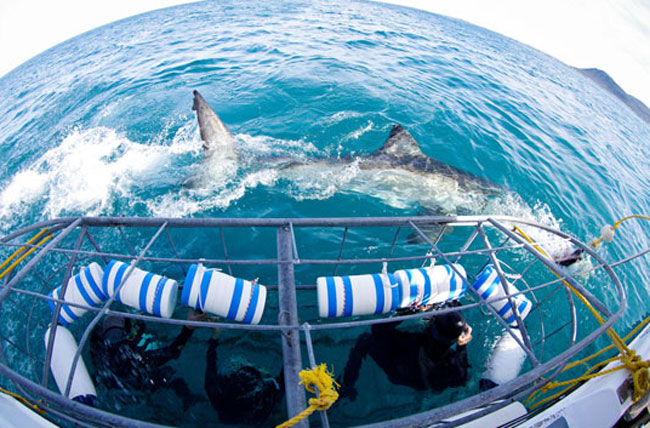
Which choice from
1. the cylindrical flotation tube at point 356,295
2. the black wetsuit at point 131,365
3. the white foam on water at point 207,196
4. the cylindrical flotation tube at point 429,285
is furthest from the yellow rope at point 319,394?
the white foam on water at point 207,196

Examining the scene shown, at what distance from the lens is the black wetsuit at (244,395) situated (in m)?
3.54

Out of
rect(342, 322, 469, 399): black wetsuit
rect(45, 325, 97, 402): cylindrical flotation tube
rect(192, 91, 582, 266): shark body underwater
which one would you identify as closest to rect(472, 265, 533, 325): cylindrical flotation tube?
rect(342, 322, 469, 399): black wetsuit

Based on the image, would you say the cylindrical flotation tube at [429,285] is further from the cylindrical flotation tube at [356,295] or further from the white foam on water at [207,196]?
the white foam on water at [207,196]

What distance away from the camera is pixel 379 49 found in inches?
778

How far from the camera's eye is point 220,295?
140 inches

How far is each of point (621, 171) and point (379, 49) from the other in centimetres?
1455

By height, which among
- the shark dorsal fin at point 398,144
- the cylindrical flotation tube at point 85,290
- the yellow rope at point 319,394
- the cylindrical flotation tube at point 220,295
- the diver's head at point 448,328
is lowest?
the yellow rope at point 319,394

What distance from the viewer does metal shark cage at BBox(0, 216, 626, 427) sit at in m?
2.70

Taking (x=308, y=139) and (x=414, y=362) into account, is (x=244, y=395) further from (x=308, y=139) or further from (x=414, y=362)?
(x=308, y=139)

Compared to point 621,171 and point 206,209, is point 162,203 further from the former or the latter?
point 621,171

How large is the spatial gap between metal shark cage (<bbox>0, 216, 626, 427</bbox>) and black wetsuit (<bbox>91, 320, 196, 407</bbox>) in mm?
318

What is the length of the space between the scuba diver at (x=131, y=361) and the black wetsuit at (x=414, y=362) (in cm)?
226

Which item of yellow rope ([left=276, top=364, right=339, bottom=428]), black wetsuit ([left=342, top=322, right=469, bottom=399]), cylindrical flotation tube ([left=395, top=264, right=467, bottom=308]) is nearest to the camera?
yellow rope ([left=276, top=364, right=339, bottom=428])

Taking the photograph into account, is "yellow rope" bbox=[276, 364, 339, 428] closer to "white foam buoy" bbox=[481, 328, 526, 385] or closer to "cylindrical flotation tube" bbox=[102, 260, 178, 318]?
"cylindrical flotation tube" bbox=[102, 260, 178, 318]
